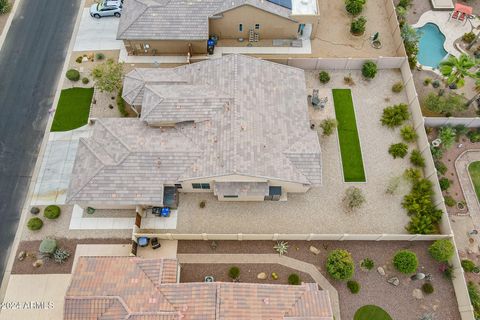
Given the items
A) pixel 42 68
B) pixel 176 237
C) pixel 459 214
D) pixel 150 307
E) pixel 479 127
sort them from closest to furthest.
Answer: pixel 150 307
pixel 176 237
pixel 459 214
pixel 479 127
pixel 42 68

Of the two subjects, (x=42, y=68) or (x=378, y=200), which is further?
(x=42, y=68)

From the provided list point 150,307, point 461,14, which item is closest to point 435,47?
point 461,14

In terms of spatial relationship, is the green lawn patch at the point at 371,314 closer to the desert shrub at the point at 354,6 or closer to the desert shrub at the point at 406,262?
the desert shrub at the point at 406,262

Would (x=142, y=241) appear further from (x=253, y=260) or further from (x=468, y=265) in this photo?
(x=468, y=265)

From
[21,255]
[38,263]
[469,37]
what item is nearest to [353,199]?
[469,37]

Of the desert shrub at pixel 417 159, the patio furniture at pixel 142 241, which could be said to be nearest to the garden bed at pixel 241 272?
the patio furniture at pixel 142 241

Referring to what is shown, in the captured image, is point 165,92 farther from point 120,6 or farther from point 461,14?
point 461,14

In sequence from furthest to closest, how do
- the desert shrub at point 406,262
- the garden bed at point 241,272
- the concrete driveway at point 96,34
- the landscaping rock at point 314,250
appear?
the concrete driveway at point 96,34 < the landscaping rock at point 314,250 < the garden bed at point 241,272 < the desert shrub at point 406,262
